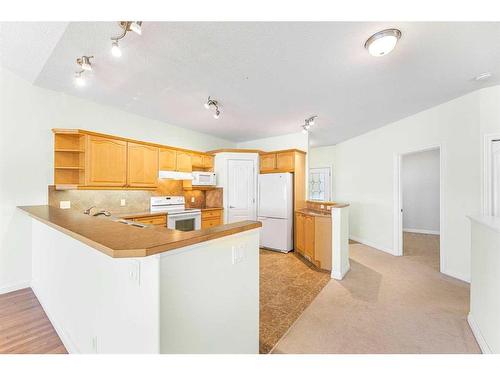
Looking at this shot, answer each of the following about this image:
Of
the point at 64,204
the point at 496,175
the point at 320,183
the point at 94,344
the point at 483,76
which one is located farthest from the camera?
→ the point at 320,183

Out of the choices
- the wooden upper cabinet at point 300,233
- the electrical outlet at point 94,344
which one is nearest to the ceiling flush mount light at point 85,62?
the electrical outlet at point 94,344

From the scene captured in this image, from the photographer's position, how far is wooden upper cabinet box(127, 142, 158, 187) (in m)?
3.54

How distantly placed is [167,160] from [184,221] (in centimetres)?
123

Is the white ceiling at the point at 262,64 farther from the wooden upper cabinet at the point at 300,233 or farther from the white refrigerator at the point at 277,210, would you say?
the wooden upper cabinet at the point at 300,233

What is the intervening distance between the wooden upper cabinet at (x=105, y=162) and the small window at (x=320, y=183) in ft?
17.7

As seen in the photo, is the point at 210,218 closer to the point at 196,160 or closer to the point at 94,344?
the point at 196,160

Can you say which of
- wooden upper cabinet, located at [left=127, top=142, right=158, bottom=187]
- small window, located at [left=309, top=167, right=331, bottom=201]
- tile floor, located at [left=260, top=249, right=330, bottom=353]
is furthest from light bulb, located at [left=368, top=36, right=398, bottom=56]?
small window, located at [left=309, top=167, right=331, bottom=201]

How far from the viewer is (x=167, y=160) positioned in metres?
4.11

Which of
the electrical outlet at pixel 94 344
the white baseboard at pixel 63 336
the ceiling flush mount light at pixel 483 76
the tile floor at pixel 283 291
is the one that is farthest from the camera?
the ceiling flush mount light at pixel 483 76

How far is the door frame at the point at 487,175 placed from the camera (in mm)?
2855

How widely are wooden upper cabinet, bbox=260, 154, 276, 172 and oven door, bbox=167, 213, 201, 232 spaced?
1.80 metres

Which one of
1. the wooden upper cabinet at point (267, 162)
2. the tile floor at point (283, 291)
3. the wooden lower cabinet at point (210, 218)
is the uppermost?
the wooden upper cabinet at point (267, 162)

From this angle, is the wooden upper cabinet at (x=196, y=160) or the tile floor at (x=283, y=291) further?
the wooden upper cabinet at (x=196, y=160)

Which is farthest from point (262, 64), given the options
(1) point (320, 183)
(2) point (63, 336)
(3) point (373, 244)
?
(1) point (320, 183)
